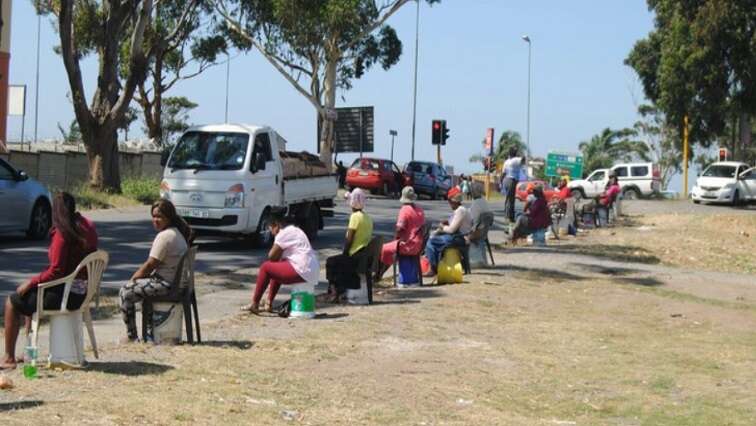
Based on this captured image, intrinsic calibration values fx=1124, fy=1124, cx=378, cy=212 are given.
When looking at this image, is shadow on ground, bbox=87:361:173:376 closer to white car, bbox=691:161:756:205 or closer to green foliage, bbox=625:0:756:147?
white car, bbox=691:161:756:205

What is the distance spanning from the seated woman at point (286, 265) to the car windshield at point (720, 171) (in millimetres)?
37003

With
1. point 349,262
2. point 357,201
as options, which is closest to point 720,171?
point 357,201

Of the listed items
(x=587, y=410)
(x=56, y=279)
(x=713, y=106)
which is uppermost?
(x=713, y=106)

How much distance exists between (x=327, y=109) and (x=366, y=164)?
2.92m

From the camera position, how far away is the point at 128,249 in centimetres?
1891

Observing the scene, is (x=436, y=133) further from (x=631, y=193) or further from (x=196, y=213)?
(x=196, y=213)

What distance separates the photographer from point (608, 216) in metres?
32.2

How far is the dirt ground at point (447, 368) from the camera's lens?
7570mm

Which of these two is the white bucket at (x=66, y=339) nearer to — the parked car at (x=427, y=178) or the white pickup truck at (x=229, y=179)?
the white pickup truck at (x=229, y=179)

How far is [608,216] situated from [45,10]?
24.8 metres

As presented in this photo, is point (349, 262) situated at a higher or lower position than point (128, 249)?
higher

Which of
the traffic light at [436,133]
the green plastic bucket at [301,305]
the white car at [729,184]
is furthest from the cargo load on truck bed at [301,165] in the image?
the white car at [729,184]

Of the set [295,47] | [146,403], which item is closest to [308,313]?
[146,403]

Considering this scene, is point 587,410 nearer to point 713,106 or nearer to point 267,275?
point 267,275
